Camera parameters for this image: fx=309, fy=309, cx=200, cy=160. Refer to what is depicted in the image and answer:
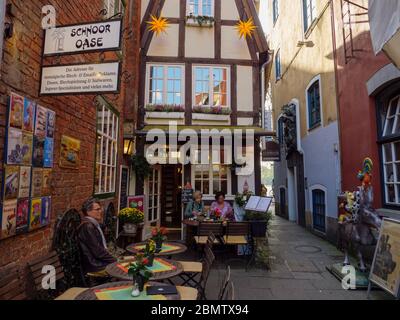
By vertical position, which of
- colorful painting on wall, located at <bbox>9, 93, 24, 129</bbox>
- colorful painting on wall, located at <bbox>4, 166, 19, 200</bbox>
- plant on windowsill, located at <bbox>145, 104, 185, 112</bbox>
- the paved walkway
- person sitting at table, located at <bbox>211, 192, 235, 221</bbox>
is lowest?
the paved walkway

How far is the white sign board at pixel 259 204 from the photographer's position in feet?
22.6

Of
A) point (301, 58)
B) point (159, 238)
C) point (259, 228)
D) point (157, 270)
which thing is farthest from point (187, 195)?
point (301, 58)

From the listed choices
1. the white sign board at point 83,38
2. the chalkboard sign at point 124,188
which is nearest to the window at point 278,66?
the chalkboard sign at point 124,188

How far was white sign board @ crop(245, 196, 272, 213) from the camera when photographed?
22.6ft

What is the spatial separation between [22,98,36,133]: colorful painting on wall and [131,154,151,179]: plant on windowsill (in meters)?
5.25

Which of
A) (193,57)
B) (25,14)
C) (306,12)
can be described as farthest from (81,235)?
(306,12)

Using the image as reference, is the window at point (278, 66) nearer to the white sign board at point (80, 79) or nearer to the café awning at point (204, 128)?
the café awning at point (204, 128)

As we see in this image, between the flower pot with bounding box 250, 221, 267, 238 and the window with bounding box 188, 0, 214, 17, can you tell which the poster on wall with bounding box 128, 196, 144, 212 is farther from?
the window with bounding box 188, 0, 214, 17

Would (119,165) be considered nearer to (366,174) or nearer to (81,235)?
(81,235)

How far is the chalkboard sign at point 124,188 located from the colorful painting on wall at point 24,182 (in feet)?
14.6

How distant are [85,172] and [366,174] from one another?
5.06 meters

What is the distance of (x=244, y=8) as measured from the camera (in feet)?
33.2

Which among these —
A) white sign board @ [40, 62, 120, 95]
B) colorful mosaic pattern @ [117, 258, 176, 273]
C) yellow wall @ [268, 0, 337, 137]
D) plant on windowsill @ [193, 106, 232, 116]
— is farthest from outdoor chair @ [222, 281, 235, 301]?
yellow wall @ [268, 0, 337, 137]

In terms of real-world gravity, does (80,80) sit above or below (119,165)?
above
